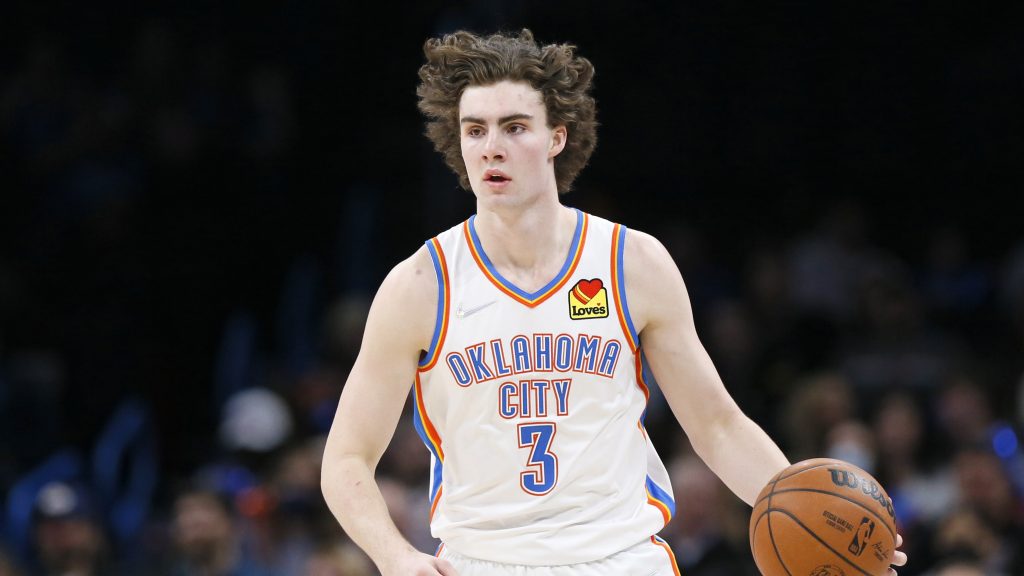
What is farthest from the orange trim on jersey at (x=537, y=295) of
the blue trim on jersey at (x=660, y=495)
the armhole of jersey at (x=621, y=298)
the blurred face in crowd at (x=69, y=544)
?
the blurred face in crowd at (x=69, y=544)

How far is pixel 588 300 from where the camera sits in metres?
5.02

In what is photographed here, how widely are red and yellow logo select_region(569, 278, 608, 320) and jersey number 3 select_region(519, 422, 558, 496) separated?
38cm

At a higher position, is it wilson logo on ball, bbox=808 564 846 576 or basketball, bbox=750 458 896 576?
basketball, bbox=750 458 896 576

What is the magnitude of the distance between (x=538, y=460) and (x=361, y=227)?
7623mm

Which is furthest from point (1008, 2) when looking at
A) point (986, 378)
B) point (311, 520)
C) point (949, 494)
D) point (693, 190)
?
point (311, 520)

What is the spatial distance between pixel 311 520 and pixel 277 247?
3.50 metres

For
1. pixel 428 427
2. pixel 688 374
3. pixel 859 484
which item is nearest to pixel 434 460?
pixel 428 427

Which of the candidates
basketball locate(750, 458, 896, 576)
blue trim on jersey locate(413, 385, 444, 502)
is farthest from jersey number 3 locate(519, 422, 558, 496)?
basketball locate(750, 458, 896, 576)

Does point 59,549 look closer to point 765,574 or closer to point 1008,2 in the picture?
point 765,574

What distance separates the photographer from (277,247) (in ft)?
40.3

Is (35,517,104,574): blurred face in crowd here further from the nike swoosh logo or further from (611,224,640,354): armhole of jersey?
(611,224,640,354): armhole of jersey

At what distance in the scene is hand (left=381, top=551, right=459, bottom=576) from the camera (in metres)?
4.45

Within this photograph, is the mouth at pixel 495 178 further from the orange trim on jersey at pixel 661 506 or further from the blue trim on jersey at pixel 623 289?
the orange trim on jersey at pixel 661 506

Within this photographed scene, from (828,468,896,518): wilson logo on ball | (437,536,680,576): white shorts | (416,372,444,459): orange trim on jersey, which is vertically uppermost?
(416,372,444,459): orange trim on jersey
